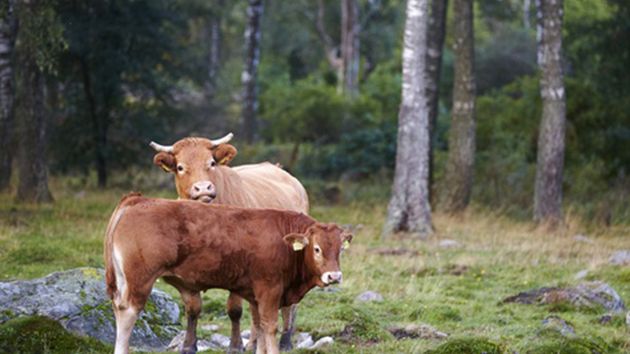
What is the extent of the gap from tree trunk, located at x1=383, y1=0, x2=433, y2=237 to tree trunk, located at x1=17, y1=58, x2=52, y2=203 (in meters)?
7.29

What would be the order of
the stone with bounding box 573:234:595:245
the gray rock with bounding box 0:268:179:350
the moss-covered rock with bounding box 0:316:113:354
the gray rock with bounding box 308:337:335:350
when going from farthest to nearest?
the stone with bounding box 573:234:595:245
the gray rock with bounding box 308:337:335:350
the gray rock with bounding box 0:268:179:350
the moss-covered rock with bounding box 0:316:113:354

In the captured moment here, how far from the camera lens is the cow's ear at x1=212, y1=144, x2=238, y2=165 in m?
11.8

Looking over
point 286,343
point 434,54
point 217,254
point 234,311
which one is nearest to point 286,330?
point 286,343

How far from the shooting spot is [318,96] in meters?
40.0

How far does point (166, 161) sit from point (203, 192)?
27.3 inches

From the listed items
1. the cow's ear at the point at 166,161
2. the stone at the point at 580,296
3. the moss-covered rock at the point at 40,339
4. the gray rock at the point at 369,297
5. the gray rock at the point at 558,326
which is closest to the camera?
the moss-covered rock at the point at 40,339

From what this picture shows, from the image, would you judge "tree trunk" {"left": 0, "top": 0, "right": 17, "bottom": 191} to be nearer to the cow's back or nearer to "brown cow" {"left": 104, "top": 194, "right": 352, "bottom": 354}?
the cow's back

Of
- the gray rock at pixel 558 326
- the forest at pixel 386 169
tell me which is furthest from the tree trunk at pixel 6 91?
the gray rock at pixel 558 326

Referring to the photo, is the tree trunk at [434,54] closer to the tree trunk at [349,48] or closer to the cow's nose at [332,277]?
the cow's nose at [332,277]

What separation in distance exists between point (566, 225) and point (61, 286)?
14.5 metres

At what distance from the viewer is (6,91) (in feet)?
80.8

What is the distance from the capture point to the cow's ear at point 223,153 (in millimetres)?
11773

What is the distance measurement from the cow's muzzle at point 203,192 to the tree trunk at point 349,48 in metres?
40.1

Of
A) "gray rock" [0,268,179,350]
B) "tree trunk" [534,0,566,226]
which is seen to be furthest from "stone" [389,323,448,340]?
"tree trunk" [534,0,566,226]
